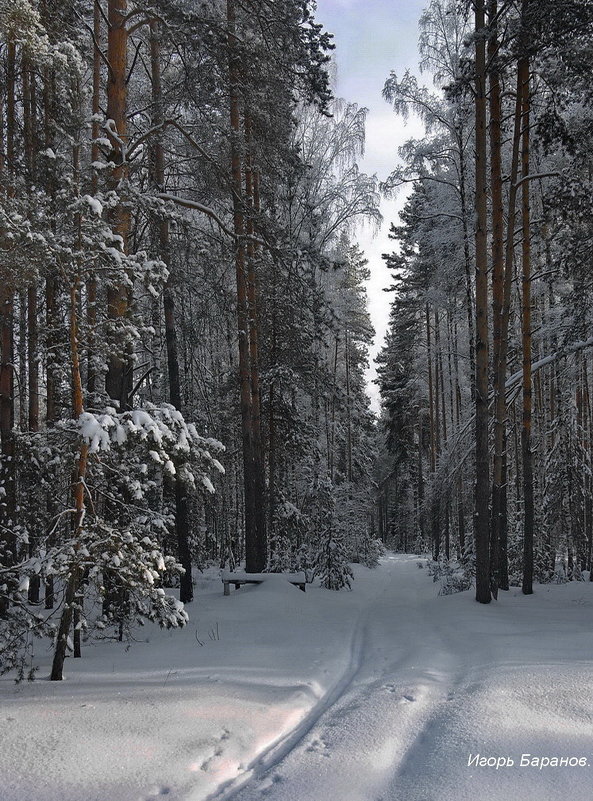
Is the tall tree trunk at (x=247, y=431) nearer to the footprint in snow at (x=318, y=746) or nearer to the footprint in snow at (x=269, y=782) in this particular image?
the footprint in snow at (x=318, y=746)

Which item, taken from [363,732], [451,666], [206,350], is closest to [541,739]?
[363,732]

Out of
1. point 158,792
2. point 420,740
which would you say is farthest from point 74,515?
point 420,740

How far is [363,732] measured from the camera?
4094 mm

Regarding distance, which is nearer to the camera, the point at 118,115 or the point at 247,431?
the point at 118,115

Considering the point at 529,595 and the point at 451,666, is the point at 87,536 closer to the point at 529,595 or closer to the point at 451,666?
the point at 451,666

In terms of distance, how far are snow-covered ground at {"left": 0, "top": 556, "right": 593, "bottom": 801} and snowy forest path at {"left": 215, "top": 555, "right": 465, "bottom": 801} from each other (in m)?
0.01

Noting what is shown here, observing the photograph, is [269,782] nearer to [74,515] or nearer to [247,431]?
[74,515]

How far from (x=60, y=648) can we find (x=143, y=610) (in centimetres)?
87

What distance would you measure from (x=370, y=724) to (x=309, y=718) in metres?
0.54

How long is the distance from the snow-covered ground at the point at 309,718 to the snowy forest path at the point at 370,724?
0.6 inches

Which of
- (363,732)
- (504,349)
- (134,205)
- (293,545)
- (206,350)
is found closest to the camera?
(363,732)

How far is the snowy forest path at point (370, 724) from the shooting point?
329 centimetres

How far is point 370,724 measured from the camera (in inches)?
167

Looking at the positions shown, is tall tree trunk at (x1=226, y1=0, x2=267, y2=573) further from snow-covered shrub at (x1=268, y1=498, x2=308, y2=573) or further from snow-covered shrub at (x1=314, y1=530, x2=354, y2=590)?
snow-covered shrub at (x1=314, y1=530, x2=354, y2=590)
